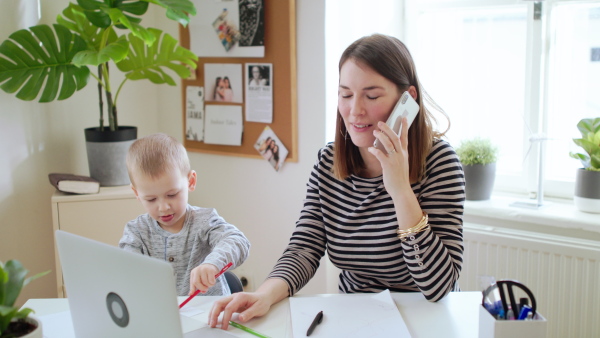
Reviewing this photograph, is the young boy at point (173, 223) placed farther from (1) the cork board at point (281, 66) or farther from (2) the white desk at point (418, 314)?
(1) the cork board at point (281, 66)

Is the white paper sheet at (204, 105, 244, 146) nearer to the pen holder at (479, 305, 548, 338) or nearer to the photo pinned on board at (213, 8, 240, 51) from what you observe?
the photo pinned on board at (213, 8, 240, 51)

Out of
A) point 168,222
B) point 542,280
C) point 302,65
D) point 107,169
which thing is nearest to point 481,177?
point 542,280

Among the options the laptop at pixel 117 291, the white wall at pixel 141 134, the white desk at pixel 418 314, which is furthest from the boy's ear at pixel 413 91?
the white wall at pixel 141 134

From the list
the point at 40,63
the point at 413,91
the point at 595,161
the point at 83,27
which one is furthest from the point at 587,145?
the point at 40,63

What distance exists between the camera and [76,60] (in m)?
2.08

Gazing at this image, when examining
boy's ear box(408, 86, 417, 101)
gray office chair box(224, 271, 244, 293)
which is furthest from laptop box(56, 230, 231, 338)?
boy's ear box(408, 86, 417, 101)

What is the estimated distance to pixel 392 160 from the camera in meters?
1.38

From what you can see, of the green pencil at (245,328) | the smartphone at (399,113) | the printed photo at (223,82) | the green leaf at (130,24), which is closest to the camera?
the green pencil at (245,328)

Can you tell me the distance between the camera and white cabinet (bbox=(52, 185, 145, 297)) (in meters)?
2.26

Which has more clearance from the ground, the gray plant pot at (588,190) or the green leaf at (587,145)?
the green leaf at (587,145)

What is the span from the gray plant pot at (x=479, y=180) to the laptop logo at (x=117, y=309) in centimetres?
168

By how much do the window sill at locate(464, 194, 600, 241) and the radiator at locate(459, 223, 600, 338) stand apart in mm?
49

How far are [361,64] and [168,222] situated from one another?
64cm

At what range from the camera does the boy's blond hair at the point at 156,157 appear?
59.8 inches
